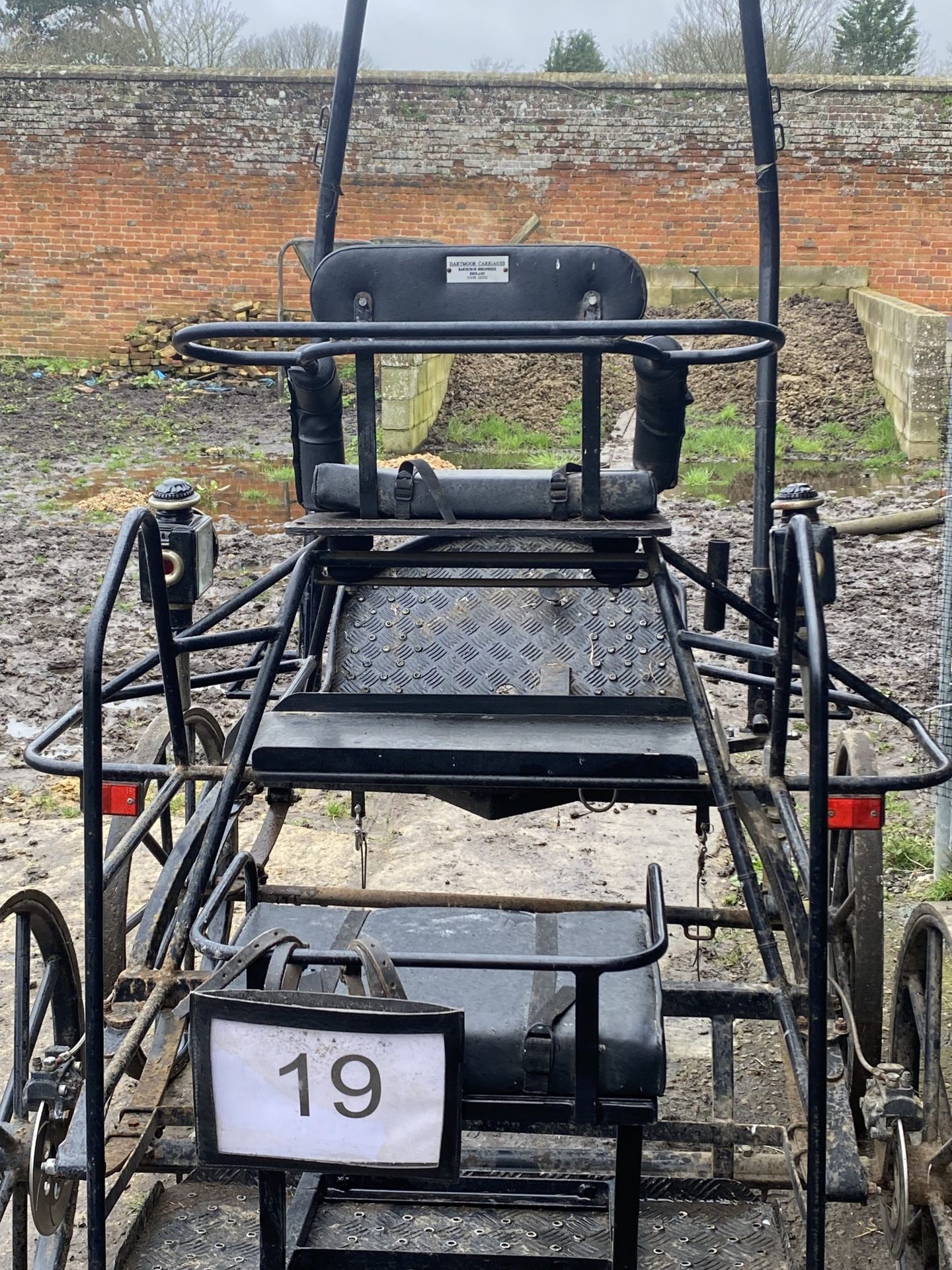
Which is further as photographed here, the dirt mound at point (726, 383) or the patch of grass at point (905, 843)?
the dirt mound at point (726, 383)

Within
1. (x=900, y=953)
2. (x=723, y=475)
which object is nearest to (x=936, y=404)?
(x=723, y=475)

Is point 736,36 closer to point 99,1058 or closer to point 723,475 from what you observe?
point 723,475

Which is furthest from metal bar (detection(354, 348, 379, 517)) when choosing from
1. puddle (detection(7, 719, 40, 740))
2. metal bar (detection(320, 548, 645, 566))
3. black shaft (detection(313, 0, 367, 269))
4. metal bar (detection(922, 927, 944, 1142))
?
puddle (detection(7, 719, 40, 740))

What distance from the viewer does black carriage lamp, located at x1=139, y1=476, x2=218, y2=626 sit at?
354cm

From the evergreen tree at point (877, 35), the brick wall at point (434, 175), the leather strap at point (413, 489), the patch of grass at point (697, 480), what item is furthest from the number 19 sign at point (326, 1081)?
the evergreen tree at point (877, 35)

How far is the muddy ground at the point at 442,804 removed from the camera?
14.2 feet

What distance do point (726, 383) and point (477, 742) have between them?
12.6m

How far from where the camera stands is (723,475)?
39.9 ft

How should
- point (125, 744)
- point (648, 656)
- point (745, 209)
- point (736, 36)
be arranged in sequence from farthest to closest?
1. point (736, 36)
2. point (745, 209)
3. point (125, 744)
4. point (648, 656)

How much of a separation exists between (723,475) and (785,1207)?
9601 millimetres

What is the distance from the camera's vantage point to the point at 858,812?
3186mm

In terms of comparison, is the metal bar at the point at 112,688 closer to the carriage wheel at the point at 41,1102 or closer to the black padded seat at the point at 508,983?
the carriage wheel at the point at 41,1102

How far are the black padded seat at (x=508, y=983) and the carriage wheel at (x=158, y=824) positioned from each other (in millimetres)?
666

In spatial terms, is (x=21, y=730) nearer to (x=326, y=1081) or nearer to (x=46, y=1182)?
(x=46, y=1182)
